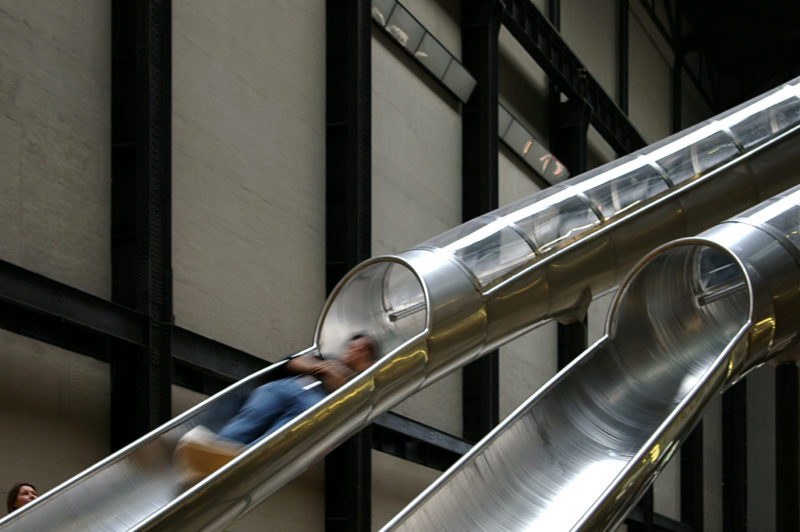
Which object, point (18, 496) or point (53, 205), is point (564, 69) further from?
point (18, 496)

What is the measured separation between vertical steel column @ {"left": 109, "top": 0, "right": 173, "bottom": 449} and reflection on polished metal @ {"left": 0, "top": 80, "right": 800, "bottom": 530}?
3.29 m

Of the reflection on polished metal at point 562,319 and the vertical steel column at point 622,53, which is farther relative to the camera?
the vertical steel column at point 622,53

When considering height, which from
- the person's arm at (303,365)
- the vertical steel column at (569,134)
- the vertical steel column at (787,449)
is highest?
the vertical steel column at (569,134)

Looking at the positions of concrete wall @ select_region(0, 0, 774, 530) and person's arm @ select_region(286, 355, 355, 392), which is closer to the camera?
person's arm @ select_region(286, 355, 355, 392)

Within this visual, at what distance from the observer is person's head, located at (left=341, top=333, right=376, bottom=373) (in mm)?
9398

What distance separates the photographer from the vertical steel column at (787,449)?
361 inches

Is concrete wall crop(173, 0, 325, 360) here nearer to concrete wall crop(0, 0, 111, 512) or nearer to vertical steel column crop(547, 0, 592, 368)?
concrete wall crop(0, 0, 111, 512)

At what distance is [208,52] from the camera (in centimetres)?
1507

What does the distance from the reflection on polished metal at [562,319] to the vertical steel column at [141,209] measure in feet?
10.8

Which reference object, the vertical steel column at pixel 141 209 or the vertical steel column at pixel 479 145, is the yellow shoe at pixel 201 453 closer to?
the vertical steel column at pixel 141 209

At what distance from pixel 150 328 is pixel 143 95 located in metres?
2.38

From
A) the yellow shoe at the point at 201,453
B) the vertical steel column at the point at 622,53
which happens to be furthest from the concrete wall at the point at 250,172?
the vertical steel column at the point at 622,53

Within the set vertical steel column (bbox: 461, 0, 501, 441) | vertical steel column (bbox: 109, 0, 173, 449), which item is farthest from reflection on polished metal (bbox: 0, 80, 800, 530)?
vertical steel column (bbox: 461, 0, 501, 441)

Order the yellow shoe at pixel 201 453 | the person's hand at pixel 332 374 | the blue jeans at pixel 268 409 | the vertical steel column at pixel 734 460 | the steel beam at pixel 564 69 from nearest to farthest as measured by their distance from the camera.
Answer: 1. the yellow shoe at pixel 201 453
2. the blue jeans at pixel 268 409
3. the person's hand at pixel 332 374
4. the steel beam at pixel 564 69
5. the vertical steel column at pixel 734 460
